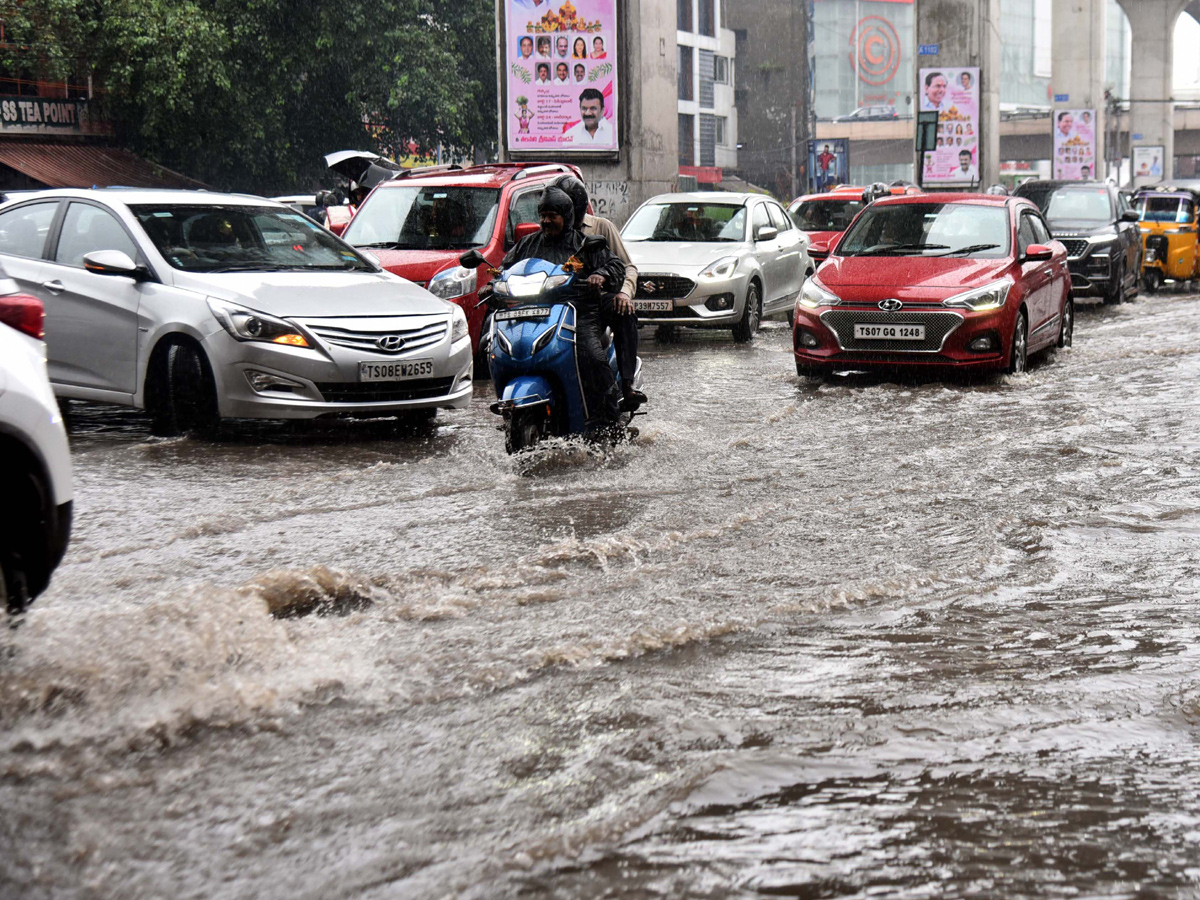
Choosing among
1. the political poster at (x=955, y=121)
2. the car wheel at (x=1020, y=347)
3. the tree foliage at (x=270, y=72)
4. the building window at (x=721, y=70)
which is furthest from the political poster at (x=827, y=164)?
the car wheel at (x=1020, y=347)

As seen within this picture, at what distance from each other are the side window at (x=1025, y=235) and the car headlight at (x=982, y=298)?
0.92 metres

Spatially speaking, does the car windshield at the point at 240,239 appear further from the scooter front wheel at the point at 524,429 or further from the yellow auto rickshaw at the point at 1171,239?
the yellow auto rickshaw at the point at 1171,239

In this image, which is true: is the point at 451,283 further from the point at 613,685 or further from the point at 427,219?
the point at 613,685

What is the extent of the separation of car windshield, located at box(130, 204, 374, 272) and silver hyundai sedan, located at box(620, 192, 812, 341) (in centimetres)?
550


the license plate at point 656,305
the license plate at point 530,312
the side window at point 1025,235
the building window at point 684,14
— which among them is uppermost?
the building window at point 684,14

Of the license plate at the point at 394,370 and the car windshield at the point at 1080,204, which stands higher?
the car windshield at the point at 1080,204

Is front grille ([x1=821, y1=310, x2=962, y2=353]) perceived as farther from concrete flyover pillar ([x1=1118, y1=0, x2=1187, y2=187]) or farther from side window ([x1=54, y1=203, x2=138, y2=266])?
concrete flyover pillar ([x1=1118, y1=0, x2=1187, y2=187])

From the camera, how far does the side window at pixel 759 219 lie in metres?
17.6

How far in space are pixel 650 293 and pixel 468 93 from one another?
2132cm

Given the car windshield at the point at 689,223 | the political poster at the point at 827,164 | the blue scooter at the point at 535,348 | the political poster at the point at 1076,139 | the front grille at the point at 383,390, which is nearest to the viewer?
the blue scooter at the point at 535,348

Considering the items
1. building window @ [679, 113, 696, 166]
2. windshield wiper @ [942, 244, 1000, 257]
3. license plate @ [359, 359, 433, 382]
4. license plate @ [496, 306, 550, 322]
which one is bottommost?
license plate @ [359, 359, 433, 382]

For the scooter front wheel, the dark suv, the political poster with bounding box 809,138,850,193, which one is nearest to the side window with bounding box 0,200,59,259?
the scooter front wheel

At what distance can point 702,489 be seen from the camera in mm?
7723

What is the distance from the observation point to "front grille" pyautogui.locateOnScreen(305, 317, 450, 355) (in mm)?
9164
